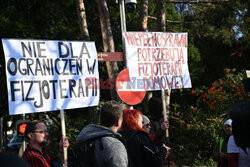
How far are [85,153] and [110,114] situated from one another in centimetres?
44

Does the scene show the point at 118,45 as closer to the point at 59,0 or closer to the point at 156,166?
the point at 59,0

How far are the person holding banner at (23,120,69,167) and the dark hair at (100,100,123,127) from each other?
85 centimetres

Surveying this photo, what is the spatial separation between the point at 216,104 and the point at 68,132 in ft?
14.1

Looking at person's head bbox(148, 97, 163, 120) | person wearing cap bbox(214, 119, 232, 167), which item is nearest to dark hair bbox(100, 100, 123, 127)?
person's head bbox(148, 97, 163, 120)

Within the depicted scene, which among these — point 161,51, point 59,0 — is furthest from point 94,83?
point 59,0

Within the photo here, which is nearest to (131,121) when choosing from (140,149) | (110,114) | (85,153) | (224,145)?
(140,149)

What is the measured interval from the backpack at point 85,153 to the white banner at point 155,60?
3.31 metres

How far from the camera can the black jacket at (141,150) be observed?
11.5 ft

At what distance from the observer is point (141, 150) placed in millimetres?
3508

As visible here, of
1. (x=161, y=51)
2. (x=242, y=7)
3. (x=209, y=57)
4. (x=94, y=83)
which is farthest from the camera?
(x=209, y=57)

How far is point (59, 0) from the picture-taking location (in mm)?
14727

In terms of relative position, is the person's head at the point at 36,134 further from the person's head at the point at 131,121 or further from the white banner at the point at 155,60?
the white banner at the point at 155,60

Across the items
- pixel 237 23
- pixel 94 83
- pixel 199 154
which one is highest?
pixel 237 23

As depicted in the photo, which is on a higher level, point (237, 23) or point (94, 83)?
point (237, 23)
